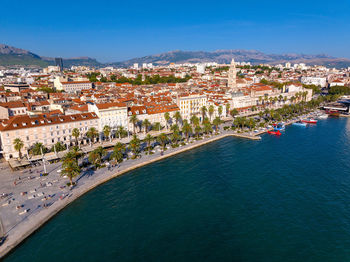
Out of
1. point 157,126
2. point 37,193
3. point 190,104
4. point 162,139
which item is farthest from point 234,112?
point 37,193

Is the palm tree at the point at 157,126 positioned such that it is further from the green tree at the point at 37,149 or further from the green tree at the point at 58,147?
the green tree at the point at 37,149

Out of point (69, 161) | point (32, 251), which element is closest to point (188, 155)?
point (69, 161)

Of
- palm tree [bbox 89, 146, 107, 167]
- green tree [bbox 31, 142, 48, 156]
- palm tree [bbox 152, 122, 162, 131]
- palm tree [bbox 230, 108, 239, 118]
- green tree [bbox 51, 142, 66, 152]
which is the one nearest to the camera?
palm tree [bbox 89, 146, 107, 167]

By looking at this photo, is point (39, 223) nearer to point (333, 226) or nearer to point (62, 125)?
point (62, 125)

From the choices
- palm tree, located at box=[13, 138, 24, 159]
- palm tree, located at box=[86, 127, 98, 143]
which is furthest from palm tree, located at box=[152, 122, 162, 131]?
palm tree, located at box=[13, 138, 24, 159]

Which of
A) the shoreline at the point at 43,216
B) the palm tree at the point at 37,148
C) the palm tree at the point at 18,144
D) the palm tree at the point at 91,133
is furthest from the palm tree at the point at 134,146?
the palm tree at the point at 18,144

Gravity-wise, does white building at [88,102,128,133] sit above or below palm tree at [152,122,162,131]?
above

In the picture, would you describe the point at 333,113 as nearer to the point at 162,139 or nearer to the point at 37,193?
the point at 162,139

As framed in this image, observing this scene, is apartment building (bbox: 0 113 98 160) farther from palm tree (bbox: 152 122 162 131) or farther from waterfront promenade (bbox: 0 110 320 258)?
palm tree (bbox: 152 122 162 131)
